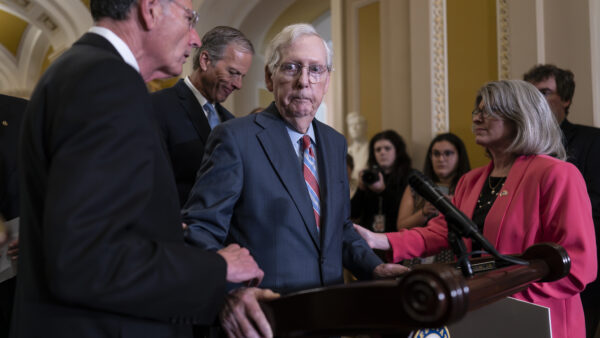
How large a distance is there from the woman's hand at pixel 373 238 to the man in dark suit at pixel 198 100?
2.47ft

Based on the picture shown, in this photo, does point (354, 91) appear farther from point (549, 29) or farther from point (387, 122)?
point (549, 29)

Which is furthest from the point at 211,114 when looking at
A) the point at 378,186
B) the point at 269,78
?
the point at 378,186

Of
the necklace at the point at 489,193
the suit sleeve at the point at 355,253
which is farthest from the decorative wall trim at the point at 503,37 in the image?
the suit sleeve at the point at 355,253

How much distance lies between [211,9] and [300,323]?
757 cm

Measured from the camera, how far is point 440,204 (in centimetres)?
121

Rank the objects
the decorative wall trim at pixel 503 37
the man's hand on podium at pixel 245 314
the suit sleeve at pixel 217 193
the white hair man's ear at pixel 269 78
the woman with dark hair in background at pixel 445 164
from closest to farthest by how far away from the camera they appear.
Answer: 1. the man's hand on podium at pixel 245 314
2. the suit sleeve at pixel 217 193
3. the white hair man's ear at pixel 269 78
4. the woman with dark hair in background at pixel 445 164
5. the decorative wall trim at pixel 503 37

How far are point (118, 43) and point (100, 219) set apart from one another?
1.29 feet

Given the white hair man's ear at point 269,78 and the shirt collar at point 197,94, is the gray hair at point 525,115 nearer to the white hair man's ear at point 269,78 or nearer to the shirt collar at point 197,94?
the white hair man's ear at point 269,78

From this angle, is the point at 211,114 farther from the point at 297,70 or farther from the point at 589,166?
the point at 589,166

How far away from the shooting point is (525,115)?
2.09 m

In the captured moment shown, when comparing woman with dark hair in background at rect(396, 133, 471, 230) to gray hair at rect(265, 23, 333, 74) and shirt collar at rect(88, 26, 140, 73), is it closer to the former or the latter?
gray hair at rect(265, 23, 333, 74)

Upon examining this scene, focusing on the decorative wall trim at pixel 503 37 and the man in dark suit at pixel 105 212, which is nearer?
the man in dark suit at pixel 105 212

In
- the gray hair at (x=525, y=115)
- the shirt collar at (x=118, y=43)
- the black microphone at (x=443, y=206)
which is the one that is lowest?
the black microphone at (x=443, y=206)

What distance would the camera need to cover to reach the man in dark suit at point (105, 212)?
86cm
